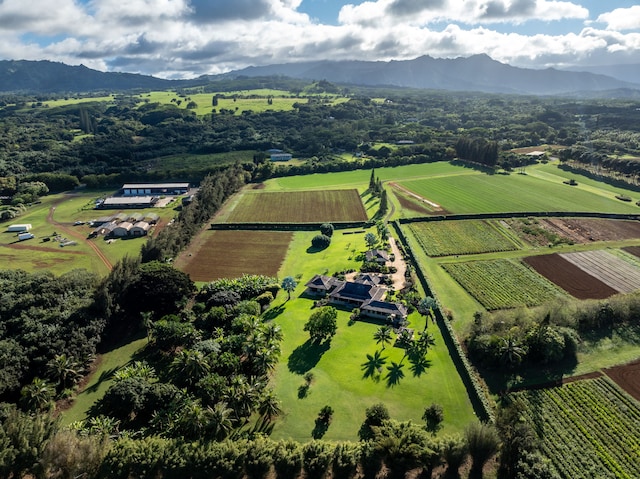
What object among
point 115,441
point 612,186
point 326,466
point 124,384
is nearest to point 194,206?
point 124,384

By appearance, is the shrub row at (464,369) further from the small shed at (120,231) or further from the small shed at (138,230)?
the small shed at (120,231)

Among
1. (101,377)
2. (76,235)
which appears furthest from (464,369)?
(76,235)

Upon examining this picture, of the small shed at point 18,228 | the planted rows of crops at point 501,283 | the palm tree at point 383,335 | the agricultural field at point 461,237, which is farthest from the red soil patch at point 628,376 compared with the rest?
the small shed at point 18,228

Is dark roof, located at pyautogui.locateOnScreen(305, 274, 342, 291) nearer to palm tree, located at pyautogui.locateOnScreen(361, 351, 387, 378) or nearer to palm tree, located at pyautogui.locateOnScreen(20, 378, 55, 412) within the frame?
palm tree, located at pyautogui.locateOnScreen(361, 351, 387, 378)

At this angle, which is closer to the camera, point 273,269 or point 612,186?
point 273,269

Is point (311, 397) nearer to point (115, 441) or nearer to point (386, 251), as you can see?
point (115, 441)
